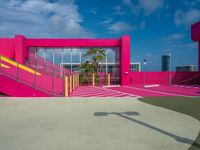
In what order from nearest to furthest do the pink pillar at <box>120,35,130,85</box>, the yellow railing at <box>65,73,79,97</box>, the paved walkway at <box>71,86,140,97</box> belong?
1. the yellow railing at <box>65,73,79,97</box>
2. the paved walkway at <box>71,86,140,97</box>
3. the pink pillar at <box>120,35,130,85</box>

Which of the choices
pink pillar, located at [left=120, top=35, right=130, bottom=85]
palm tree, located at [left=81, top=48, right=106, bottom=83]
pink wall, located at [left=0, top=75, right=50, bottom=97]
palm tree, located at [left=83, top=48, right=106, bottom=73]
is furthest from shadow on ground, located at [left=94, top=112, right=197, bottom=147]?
palm tree, located at [left=83, top=48, right=106, bottom=73]

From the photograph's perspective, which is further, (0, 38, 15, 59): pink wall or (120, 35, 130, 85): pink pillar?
(120, 35, 130, 85): pink pillar

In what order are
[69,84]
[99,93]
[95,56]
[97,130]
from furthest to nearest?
[95,56]
[99,93]
[69,84]
[97,130]

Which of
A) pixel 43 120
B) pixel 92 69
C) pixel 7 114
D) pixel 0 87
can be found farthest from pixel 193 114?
pixel 92 69

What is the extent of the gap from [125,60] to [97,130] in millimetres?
17687

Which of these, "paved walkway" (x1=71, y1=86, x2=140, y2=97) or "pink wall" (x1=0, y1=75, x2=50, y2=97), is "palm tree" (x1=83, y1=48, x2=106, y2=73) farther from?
"pink wall" (x1=0, y1=75, x2=50, y2=97)

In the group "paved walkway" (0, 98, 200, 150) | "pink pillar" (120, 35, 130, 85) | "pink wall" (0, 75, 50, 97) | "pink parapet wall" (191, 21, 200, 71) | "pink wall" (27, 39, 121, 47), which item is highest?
"pink parapet wall" (191, 21, 200, 71)

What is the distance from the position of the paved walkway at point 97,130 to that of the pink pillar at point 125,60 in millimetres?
15312

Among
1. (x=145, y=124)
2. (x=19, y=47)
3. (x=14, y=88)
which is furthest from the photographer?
(x=19, y=47)

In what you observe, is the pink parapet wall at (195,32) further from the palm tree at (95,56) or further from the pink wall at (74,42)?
the palm tree at (95,56)

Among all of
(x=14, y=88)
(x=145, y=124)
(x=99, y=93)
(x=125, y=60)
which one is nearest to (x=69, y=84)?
(x=99, y=93)

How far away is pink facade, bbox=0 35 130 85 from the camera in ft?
72.0

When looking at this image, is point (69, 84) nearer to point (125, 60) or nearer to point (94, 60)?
point (125, 60)

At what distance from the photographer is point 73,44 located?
74.8 ft
